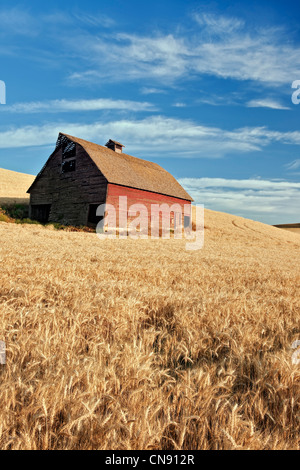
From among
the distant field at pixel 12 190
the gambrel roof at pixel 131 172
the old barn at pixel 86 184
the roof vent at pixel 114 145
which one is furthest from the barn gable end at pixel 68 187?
the roof vent at pixel 114 145

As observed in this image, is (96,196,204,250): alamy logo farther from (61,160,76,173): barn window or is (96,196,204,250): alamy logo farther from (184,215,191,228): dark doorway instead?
(61,160,76,173): barn window

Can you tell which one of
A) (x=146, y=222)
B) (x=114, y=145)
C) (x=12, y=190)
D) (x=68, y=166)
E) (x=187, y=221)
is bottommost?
(x=146, y=222)

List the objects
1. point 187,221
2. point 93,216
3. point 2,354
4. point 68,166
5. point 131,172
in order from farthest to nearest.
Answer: point 187,221, point 131,172, point 68,166, point 93,216, point 2,354

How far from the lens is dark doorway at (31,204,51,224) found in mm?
36125

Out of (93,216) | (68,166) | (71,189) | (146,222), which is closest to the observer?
(93,216)

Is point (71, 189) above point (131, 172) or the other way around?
the other way around

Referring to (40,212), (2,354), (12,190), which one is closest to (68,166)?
(40,212)

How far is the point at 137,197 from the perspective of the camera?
31.2 m

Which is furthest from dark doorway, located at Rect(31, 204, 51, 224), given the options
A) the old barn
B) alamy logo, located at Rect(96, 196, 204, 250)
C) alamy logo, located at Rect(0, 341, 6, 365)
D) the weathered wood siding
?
alamy logo, located at Rect(0, 341, 6, 365)

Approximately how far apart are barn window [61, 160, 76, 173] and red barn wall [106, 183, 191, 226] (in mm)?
6154

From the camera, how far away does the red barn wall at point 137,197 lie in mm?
28422

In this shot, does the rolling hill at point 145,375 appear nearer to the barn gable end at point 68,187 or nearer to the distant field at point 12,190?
the barn gable end at point 68,187

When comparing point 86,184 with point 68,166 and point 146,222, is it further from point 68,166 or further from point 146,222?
point 146,222

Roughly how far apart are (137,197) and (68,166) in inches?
342
